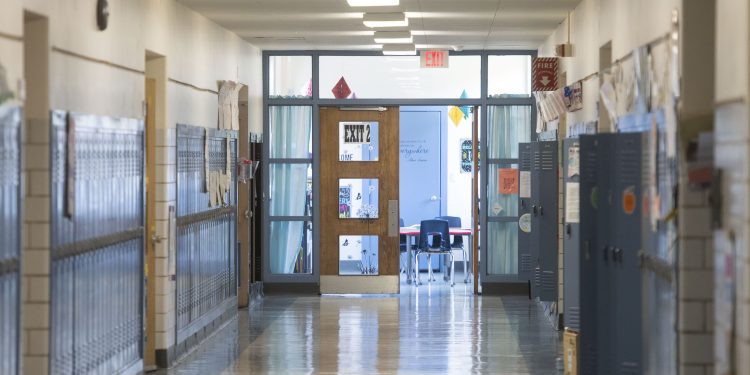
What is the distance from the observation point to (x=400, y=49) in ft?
43.3

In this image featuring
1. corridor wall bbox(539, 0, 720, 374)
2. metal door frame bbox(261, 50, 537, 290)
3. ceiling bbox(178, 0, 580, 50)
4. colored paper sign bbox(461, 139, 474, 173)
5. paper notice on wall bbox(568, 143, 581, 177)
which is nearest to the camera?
corridor wall bbox(539, 0, 720, 374)

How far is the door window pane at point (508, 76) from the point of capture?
13906 millimetres

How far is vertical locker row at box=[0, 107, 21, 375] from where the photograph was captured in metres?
5.44

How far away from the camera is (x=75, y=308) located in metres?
6.75

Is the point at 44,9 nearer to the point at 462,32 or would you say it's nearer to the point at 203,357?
the point at 203,357

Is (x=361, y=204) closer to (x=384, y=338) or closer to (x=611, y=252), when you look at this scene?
(x=384, y=338)

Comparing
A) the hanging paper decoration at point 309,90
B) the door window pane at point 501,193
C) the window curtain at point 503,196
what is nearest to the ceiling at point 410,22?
the hanging paper decoration at point 309,90

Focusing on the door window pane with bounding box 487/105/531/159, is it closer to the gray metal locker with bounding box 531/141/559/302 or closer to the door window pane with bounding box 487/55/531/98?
the door window pane with bounding box 487/55/531/98

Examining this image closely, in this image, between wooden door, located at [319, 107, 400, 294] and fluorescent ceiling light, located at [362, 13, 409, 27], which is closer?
fluorescent ceiling light, located at [362, 13, 409, 27]

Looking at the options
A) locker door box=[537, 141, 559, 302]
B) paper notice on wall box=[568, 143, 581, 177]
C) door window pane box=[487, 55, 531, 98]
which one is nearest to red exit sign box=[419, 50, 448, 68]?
door window pane box=[487, 55, 531, 98]

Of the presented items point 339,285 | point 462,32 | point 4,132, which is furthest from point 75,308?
point 339,285

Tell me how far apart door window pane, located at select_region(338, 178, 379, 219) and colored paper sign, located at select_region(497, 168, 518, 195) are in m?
1.50

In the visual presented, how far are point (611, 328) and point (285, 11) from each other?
16.5 ft

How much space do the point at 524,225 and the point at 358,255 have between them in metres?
2.13
